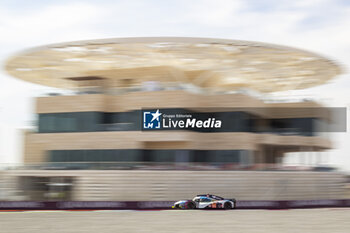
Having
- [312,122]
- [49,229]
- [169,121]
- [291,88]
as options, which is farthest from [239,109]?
[49,229]

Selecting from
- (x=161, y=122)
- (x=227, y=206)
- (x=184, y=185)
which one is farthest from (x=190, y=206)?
(x=161, y=122)

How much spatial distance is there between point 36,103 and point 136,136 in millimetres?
11284

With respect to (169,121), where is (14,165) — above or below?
below

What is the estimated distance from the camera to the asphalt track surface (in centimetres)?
2642

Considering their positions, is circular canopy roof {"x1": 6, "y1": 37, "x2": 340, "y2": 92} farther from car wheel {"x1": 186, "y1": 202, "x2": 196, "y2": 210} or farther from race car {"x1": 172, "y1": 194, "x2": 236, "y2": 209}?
car wheel {"x1": 186, "y1": 202, "x2": 196, "y2": 210}

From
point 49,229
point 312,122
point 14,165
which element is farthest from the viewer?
point 312,122

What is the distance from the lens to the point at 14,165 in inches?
1993

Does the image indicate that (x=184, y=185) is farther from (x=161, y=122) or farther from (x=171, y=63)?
(x=171, y=63)

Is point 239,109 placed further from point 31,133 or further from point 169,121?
point 31,133

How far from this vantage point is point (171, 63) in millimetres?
52812

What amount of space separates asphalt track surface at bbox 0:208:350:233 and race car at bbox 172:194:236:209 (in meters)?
2.76

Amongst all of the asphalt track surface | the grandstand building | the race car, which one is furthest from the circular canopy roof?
the asphalt track surface

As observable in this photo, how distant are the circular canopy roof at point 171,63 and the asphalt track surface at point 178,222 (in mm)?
15346

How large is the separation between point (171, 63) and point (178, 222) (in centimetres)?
2528
